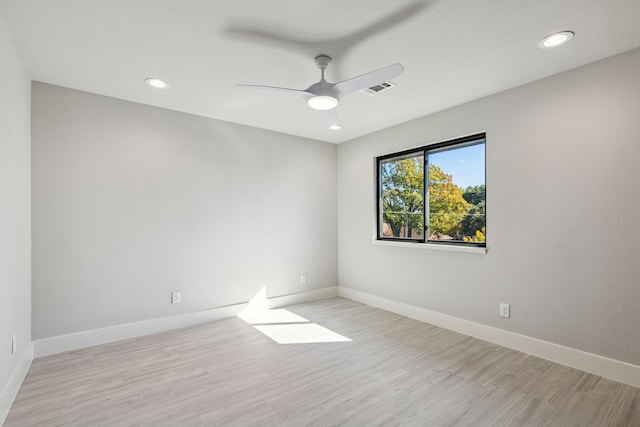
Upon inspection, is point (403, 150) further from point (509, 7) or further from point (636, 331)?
point (636, 331)

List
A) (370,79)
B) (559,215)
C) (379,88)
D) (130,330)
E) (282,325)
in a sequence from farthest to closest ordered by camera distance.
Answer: (282,325) < (130,330) < (379,88) < (559,215) < (370,79)

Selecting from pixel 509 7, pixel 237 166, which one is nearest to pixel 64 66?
pixel 237 166

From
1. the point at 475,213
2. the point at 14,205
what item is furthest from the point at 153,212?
the point at 475,213

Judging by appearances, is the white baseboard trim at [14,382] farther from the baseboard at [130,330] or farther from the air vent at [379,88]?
the air vent at [379,88]

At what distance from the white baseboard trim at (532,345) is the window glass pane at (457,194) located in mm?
894

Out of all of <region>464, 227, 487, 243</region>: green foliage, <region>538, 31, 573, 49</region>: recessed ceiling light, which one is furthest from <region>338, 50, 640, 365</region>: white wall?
<region>538, 31, 573, 49</region>: recessed ceiling light

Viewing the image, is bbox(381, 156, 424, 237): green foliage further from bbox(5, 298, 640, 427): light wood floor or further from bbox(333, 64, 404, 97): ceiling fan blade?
bbox(333, 64, 404, 97): ceiling fan blade

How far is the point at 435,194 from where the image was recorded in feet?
12.2

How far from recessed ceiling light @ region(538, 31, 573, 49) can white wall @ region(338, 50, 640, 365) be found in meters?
0.58

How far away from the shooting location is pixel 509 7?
179 cm

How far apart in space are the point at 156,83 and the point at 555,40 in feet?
10.4

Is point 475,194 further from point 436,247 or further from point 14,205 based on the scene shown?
A: point 14,205

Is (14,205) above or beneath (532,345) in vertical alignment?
above

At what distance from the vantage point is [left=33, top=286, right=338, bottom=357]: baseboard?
2756 millimetres
